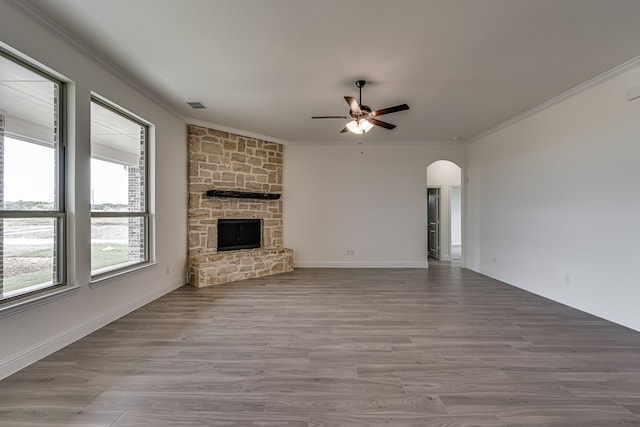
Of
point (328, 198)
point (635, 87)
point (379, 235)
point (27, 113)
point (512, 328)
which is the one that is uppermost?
point (635, 87)

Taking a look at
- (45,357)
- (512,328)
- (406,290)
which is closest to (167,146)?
(45,357)

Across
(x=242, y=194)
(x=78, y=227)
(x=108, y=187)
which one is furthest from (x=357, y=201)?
(x=78, y=227)

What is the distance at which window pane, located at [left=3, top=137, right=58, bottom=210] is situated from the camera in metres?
2.38

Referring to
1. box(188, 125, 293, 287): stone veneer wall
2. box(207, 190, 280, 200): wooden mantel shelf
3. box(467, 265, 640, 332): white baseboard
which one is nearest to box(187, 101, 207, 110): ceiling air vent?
box(188, 125, 293, 287): stone veneer wall

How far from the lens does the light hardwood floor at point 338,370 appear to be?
Result: 1.85 m

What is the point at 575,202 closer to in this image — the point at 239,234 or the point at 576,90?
→ the point at 576,90

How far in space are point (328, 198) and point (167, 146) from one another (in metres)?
3.50

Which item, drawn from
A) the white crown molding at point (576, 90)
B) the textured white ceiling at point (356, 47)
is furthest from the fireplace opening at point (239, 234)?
the white crown molding at point (576, 90)

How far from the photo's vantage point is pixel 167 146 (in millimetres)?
4664

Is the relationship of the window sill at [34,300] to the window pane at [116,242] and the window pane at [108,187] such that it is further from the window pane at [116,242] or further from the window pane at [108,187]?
the window pane at [108,187]

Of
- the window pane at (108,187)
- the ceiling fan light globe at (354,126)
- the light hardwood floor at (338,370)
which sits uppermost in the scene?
the ceiling fan light globe at (354,126)

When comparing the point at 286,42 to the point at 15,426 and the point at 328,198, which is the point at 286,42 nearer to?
the point at 15,426

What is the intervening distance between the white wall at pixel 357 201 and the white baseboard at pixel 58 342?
3.72m

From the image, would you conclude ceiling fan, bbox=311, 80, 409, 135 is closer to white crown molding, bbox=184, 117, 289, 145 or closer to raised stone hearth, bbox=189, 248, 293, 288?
white crown molding, bbox=184, 117, 289, 145
